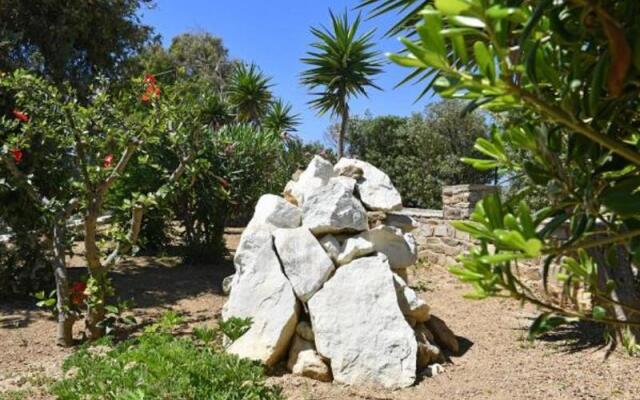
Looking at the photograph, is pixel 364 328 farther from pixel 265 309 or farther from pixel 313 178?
pixel 313 178

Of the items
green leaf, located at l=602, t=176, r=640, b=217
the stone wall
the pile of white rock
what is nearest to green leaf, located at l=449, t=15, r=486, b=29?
green leaf, located at l=602, t=176, r=640, b=217

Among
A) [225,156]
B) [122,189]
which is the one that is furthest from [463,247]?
[122,189]

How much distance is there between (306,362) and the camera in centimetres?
383

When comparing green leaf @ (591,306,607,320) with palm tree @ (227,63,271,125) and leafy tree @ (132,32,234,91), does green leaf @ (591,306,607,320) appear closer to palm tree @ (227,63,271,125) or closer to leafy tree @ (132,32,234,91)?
palm tree @ (227,63,271,125)

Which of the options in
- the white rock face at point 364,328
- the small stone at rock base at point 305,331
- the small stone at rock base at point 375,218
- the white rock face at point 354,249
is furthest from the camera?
the small stone at rock base at point 375,218

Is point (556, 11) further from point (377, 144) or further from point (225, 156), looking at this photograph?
point (377, 144)

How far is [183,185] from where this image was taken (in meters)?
4.91

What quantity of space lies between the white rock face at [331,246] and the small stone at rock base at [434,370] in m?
1.08

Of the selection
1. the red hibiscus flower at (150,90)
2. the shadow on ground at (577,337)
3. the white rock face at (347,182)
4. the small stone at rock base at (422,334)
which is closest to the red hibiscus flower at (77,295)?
the red hibiscus flower at (150,90)

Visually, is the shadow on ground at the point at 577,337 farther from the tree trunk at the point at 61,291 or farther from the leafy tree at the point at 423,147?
the leafy tree at the point at 423,147

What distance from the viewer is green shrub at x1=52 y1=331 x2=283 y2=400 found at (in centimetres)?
259

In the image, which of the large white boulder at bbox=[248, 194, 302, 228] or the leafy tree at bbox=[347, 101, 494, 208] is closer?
the large white boulder at bbox=[248, 194, 302, 228]

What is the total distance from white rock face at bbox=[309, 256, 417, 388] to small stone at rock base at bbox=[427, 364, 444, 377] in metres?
0.24

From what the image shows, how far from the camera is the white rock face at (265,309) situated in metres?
3.94
